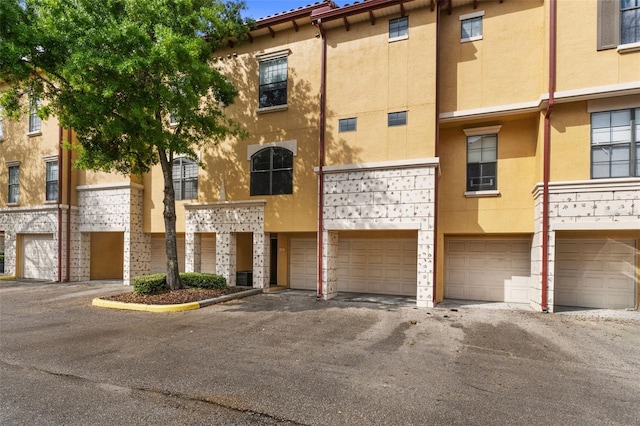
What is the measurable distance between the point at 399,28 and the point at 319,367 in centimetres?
1154

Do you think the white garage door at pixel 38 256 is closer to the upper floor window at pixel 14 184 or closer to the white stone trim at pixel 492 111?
the upper floor window at pixel 14 184

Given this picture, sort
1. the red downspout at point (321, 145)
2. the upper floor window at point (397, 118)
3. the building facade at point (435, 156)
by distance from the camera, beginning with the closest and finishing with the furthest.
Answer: the building facade at point (435, 156) < the upper floor window at point (397, 118) < the red downspout at point (321, 145)

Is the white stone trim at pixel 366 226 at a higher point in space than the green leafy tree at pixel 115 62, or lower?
lower

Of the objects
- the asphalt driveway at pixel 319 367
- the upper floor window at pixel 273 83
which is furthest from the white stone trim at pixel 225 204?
the asphalt driveway at pixel 319 367

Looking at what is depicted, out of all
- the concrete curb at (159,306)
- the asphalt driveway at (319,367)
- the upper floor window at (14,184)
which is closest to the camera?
the asphalt driveway at (319,367)

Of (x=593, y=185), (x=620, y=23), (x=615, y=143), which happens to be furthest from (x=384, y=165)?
(x=620, y=23)

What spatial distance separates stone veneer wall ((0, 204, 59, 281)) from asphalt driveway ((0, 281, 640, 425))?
28.8 feet

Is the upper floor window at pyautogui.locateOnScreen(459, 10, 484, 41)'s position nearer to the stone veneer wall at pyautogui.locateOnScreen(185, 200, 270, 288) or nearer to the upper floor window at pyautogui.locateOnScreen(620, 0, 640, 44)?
the upper floor window at pyautogui.locateOnScreen(620, 0, 640, 44)

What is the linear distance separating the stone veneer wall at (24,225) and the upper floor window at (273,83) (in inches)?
484

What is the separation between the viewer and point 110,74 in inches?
394

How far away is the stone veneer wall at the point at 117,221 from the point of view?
16.7 metres

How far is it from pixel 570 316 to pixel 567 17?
29.6 feet

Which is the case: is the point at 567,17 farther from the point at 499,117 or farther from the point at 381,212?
the point at 381,212

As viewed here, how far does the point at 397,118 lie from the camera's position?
485 inches
